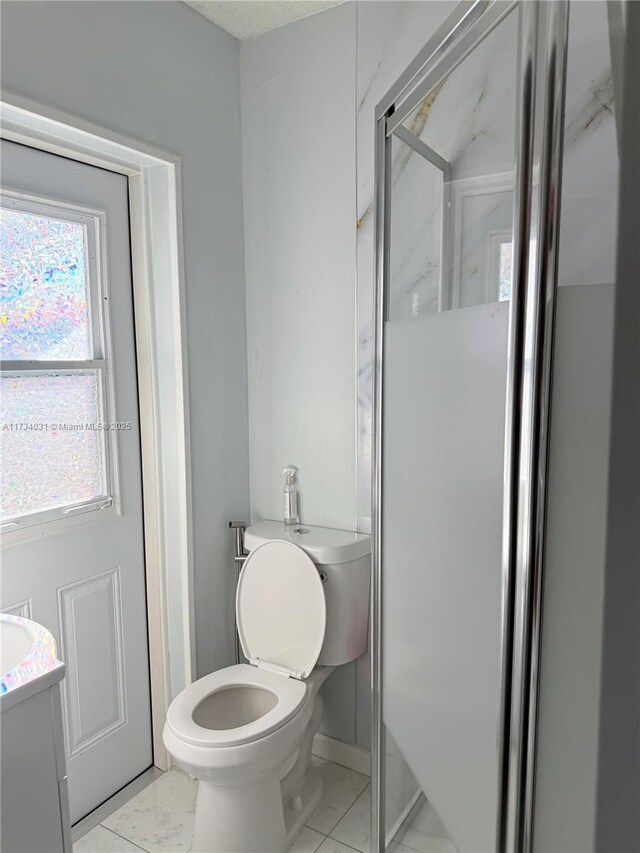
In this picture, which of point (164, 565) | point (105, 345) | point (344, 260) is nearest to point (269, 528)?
point (164, 565)

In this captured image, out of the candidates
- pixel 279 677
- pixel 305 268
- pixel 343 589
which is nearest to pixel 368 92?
pixel 305 268

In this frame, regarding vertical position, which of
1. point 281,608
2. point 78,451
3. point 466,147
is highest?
point 466,147

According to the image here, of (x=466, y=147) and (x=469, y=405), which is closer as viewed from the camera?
(x=469, y=405)

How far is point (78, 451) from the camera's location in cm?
169

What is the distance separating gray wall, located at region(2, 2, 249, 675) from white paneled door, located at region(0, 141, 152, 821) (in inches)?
7.3

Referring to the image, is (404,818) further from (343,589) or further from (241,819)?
(343,589)

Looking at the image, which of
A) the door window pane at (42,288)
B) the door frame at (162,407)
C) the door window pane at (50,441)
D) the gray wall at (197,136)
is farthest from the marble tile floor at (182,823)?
the door window pane at (42,288)

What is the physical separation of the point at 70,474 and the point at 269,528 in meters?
0.63

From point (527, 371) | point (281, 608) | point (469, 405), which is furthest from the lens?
point (281, 608)

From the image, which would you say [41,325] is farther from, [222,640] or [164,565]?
[222,640]

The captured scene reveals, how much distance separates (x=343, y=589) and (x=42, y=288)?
117 centimetres

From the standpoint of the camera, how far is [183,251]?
1774 mm

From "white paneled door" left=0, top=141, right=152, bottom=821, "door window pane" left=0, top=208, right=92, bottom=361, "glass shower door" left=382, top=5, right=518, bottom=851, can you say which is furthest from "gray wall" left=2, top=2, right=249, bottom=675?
"glass shower door" left=382, top=5, right=518, bottom=851

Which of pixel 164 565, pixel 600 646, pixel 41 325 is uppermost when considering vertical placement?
pixel 41 325
